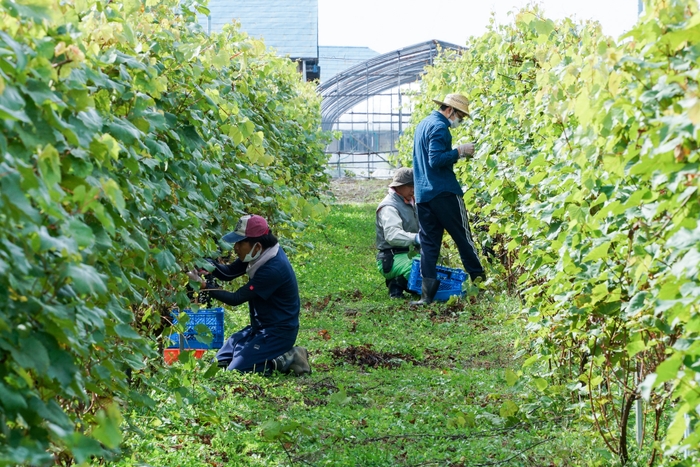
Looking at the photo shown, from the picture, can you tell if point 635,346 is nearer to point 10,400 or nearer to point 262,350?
point 10,400

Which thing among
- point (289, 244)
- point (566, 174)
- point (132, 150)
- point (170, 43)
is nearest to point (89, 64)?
point (132, 150)

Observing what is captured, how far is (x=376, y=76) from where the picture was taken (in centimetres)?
2942

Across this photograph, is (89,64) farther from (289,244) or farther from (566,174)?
(289,244)

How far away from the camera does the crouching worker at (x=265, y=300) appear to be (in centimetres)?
573

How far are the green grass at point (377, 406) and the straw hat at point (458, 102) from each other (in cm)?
172

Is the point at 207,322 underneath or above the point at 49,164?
underneath

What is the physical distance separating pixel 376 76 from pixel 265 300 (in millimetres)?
24290

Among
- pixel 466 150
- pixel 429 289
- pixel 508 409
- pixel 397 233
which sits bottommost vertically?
pixel 429 289

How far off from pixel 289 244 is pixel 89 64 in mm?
4743

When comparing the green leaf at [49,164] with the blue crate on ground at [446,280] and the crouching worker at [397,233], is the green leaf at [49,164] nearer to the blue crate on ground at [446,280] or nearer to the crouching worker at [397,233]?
the blue crate on ground at [446,280]

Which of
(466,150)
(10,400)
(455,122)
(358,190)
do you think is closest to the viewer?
(10,400)

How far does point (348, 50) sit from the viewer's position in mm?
40719

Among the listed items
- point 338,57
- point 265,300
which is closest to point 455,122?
point 265,300

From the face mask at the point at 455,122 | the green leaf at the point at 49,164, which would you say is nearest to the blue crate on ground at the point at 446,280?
the face mask at the point at 455,122
